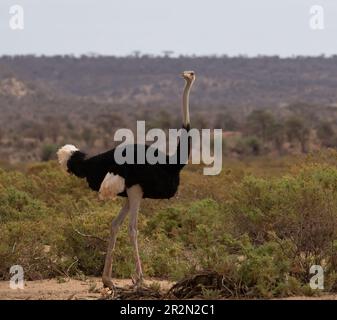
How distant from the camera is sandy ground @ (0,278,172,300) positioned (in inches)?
320

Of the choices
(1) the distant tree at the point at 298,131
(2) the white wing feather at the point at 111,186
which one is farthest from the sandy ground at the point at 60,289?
(1) the distant tree at the point at 298,131

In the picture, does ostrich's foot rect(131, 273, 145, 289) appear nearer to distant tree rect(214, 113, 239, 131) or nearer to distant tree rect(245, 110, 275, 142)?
distant tree rect(245, 110, 275, 142)

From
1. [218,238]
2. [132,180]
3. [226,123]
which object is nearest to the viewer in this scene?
[132,180]

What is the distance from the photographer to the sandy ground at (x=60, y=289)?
8125 mm

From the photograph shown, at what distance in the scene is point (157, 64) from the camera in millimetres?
96625

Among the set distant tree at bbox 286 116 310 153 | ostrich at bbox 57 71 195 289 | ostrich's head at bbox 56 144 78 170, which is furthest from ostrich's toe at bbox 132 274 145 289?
distant tree at bbox 286 116 310 153

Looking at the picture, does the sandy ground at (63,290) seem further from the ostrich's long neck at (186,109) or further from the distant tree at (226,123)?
the distant tree at (226,123)

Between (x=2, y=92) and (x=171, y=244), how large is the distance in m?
71.5

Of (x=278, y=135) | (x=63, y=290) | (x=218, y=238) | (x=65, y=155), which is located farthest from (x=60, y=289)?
(x=278, y=135)

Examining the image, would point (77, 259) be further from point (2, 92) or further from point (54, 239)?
point (2, 92)

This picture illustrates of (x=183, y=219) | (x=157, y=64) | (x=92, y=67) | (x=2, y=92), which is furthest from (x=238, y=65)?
(x=183, y=219)

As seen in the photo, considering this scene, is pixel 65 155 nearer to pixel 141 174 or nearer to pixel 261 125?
pixel 141 174

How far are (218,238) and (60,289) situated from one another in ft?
5.92

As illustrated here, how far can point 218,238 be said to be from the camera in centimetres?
962
